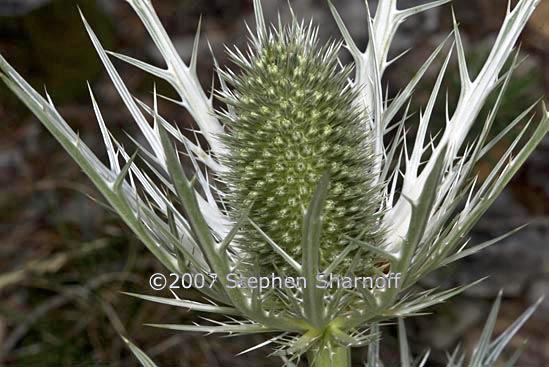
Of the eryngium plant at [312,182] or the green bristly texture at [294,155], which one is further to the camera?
the green bristly texture at [294,155]

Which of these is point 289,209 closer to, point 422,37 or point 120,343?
point 120,343

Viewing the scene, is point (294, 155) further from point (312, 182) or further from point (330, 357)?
point (330, 357)

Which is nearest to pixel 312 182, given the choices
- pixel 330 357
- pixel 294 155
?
pixel 294 155

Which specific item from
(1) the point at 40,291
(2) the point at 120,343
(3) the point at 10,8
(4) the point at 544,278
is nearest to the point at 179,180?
(2) the point at 120,343

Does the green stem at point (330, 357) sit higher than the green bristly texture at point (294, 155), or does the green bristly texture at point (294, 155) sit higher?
the green bristly texture at point (294, 155)

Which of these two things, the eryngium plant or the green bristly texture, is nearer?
the eryngium plant
